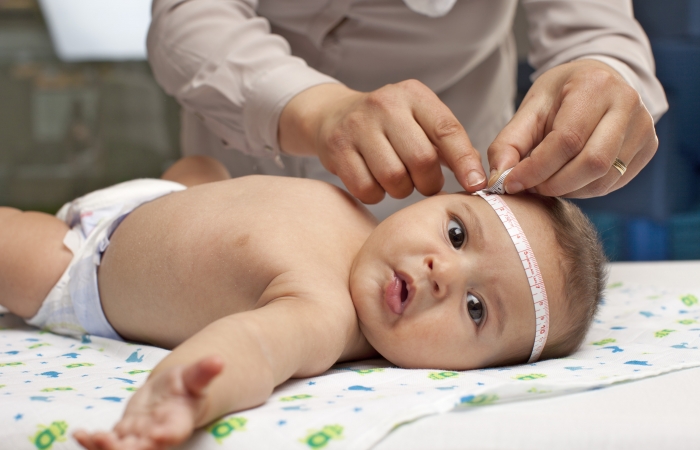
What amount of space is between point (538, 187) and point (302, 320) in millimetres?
462

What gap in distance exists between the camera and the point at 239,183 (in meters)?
1.18

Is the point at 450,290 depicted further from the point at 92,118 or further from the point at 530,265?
the point at 92,118

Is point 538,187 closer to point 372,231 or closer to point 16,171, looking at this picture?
point 372,231

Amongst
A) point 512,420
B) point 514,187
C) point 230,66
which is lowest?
point 512,420

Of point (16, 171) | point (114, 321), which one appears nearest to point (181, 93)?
point (114, 321)

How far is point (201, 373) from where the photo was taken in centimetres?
59

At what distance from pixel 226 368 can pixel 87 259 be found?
2.34 feet

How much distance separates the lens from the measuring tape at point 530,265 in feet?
3.26

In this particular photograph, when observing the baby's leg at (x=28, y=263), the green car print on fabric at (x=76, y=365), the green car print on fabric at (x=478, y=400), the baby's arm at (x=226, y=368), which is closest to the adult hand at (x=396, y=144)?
the baby's arm at (x=226, y=368)

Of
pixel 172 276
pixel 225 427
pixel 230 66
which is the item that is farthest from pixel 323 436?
pixel 230 66

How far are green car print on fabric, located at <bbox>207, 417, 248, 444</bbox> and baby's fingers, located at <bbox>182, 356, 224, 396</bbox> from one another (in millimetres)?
65

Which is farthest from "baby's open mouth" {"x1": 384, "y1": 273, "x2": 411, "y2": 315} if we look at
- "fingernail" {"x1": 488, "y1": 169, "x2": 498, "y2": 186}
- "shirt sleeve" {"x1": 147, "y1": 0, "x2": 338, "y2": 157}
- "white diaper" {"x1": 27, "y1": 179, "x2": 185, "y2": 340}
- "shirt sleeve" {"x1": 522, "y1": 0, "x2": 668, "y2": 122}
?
"shirt sleeve" {"x1": 522, "y1": 0, "x2": 668, "y2": 122}

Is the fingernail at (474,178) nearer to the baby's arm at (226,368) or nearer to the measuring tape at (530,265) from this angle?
the measuring tape at (530,265)

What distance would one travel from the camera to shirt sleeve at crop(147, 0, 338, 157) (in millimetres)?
1293
